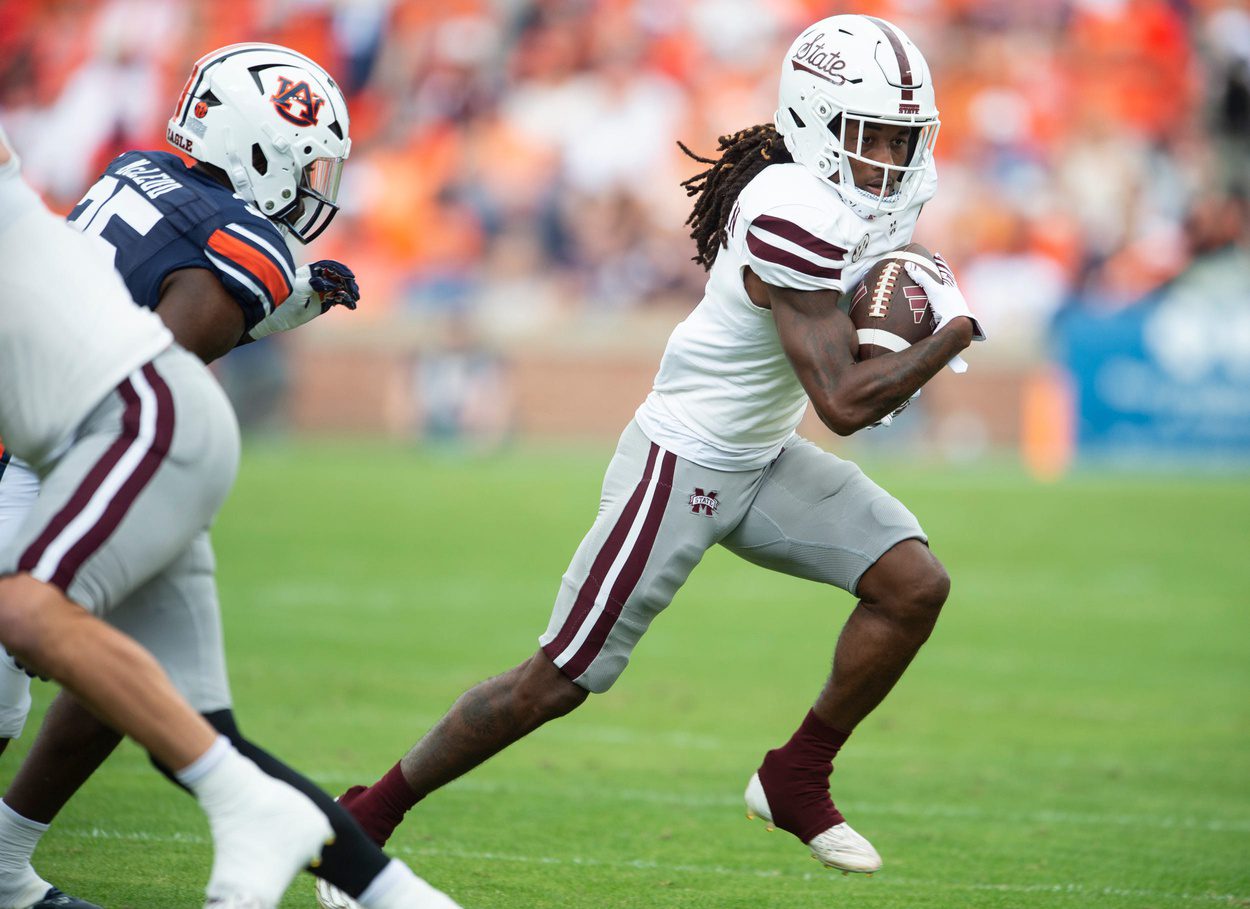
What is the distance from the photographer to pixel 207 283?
341cm

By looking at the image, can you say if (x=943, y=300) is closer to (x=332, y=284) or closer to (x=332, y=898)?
(x=332, y=284)

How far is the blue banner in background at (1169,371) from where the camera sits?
48.3 ft

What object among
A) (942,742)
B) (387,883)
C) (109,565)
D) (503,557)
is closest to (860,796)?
(942,742)

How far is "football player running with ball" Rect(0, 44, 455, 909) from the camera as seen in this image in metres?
3.10

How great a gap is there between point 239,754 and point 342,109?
5.43ft

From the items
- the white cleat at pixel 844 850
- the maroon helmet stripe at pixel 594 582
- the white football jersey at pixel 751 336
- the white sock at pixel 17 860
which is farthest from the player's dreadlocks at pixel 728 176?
the white sock at pixel 17 860

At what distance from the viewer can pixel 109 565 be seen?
9.50 feet

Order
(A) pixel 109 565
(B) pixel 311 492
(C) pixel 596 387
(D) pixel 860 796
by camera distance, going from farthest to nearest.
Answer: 1. (C) pixel 596 387
2. (B) pixel 311 492
3. (D) pixel 860 796
4. (A) pixel 109 565

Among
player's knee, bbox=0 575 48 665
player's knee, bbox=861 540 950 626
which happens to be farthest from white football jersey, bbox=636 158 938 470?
player's knee, bbox=0 575 48 665

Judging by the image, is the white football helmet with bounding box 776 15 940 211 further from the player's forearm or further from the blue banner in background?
the blue banner in background

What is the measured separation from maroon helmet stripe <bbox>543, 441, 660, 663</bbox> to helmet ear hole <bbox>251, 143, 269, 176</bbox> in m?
1.20

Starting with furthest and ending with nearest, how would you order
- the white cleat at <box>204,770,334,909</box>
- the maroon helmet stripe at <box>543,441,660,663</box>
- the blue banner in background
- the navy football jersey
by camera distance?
the blue banner in background < the maroon helmet stripe at <box>543,441,660,663</box> < the navy football jersey < the white cleat at <box>204,770,334,909</box>

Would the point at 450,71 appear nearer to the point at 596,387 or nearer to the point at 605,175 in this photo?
the point at 605,175

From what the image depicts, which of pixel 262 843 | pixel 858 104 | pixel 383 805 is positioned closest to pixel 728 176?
pixel 858 104
